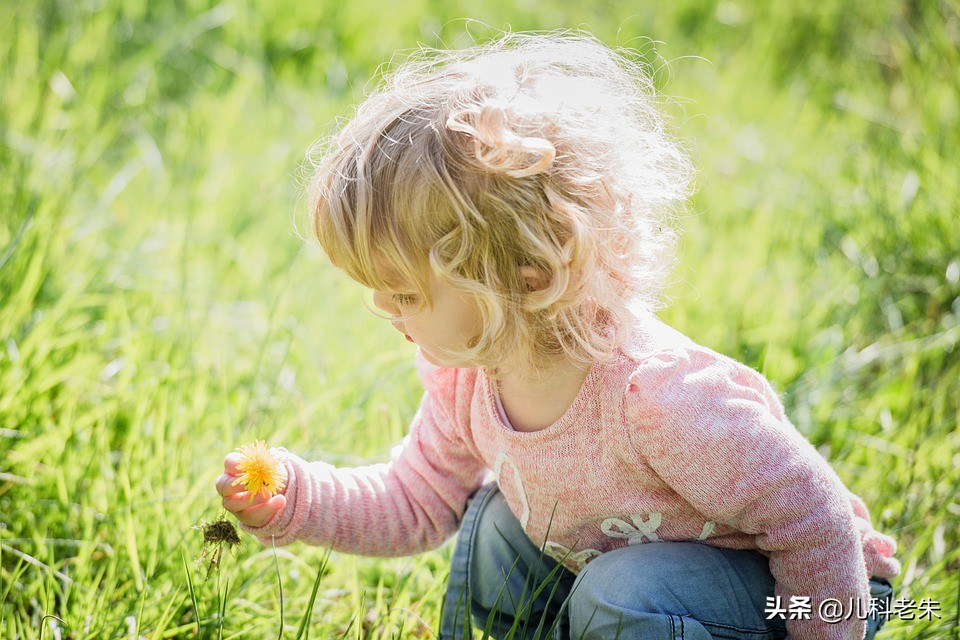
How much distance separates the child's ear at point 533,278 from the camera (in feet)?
4.00

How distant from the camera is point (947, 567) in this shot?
1.82m

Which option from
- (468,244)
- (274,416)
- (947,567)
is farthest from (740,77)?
(468,244)

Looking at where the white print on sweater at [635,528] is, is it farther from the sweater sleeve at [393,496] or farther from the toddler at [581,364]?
the sweater sleeve at [393,496]

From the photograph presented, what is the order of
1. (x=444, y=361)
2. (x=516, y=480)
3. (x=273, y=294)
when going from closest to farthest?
(x=444, y=361) < (x=516, y=480) < (x=273, y=294)

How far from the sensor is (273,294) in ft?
7.67

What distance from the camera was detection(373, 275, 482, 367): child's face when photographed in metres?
1.25

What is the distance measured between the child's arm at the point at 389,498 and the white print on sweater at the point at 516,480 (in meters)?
0.08

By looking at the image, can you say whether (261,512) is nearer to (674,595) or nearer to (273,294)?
(674,595)

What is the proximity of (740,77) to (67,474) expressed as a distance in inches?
119

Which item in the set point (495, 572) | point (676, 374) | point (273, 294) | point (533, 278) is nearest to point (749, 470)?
point (676, 374)

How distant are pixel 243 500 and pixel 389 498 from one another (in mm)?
263

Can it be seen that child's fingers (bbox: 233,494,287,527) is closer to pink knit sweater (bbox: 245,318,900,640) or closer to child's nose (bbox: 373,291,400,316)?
pink knit sweater (bbox: 245,318,900,640)

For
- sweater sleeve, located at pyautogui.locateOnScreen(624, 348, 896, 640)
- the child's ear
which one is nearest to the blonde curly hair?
the child's ear

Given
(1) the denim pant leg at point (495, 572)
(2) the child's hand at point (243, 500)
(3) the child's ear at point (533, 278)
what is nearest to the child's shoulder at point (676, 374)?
(3) the child's ear at point (533, 278)
